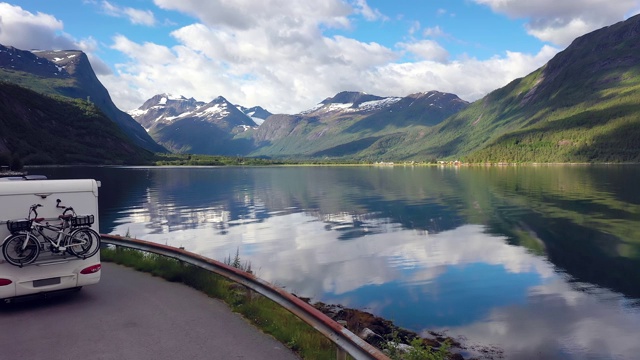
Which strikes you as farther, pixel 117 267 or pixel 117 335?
pixel 117 267

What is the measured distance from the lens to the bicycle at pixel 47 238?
539 inches

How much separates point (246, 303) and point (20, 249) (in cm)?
698

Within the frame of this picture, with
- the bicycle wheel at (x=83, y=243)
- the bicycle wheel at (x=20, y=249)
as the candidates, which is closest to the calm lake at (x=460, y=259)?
the bicycle wheel at (x=83, y=243)

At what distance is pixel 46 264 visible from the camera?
14375mm

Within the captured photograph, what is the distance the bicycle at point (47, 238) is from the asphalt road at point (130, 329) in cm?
179

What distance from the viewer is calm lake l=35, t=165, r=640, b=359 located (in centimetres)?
1977

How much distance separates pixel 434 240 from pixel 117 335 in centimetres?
3137

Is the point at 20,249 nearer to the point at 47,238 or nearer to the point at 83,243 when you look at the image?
the point at 47,238

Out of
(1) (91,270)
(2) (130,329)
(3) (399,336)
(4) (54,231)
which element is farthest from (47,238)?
(3) (399,336)

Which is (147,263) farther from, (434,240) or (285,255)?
(434,240)

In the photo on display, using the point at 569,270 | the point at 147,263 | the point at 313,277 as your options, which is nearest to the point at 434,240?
the point at 569,270

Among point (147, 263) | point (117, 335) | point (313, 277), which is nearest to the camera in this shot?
point (117, 335)

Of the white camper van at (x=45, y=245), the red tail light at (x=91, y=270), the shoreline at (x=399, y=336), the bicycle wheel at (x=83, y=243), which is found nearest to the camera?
the white camper van at (x=45, y=245)

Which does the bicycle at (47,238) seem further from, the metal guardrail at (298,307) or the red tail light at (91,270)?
the metal guardrail at (298,307)
